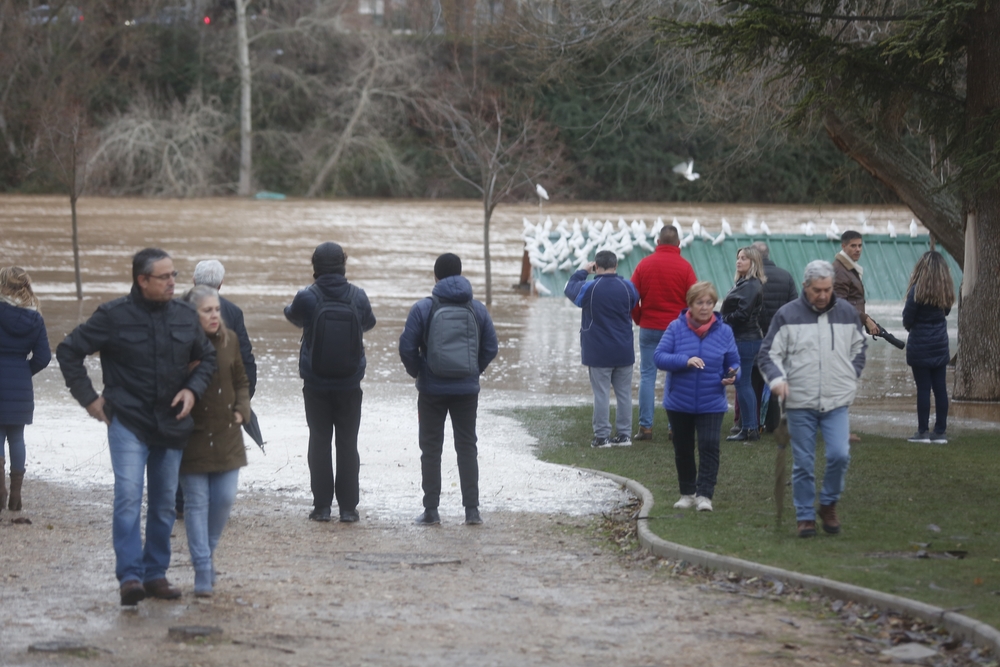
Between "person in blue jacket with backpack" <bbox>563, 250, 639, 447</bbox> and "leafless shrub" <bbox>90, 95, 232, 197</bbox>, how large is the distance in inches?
1419

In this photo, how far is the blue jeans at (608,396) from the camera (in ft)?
35.3

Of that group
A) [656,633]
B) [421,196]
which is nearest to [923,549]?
[656,633]

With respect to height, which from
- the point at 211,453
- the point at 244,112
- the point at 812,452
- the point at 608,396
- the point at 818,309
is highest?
the point at 244,112

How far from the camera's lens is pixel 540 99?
50812 millimetres

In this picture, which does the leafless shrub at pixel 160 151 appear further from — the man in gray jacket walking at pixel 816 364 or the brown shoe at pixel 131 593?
the brown shoe at pixel 131 593

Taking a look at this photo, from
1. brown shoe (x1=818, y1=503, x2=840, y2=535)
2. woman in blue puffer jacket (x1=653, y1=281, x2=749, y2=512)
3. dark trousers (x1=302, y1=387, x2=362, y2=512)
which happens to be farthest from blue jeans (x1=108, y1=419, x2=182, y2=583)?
brown shoe (x1=818, y1=503, x2=840, y2=535)

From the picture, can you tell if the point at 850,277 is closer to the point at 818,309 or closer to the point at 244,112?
the point at 818,309

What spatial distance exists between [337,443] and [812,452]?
307 cm

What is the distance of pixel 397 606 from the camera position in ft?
20.3

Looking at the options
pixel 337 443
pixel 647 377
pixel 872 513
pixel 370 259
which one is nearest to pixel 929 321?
pixel 647 377

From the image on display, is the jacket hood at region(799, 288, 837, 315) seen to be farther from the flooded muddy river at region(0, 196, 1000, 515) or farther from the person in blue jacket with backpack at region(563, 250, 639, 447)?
the person in blue jacket with backpack at region(563, 250, 639, 447)

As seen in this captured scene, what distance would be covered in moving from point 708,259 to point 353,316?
1986cm

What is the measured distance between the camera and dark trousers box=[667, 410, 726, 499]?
8.05 meters

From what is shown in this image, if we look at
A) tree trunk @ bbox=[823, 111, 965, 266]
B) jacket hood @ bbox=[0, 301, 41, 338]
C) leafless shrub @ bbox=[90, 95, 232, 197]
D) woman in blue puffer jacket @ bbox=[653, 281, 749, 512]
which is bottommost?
woman in blue puffer jacket @ bbox=[653, 281, 749, 512]
